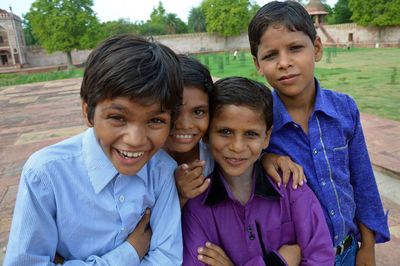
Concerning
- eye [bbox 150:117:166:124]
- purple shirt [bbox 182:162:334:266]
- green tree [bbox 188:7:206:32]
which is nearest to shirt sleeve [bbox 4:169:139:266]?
eye [bbox 150:117:166:124]

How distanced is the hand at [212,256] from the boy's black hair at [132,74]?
49 cm

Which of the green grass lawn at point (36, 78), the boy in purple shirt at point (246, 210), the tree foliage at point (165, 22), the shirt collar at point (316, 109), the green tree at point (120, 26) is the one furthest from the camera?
the tree foliage at point (165, 22)

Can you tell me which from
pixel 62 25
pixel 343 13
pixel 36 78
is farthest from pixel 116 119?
pixel 343 13

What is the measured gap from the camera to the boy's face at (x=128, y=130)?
3.28ft

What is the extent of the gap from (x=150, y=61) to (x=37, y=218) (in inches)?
21.7

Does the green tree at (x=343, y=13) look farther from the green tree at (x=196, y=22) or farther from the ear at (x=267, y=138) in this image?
the ear at (x=267, y=138)

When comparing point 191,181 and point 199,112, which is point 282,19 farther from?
point 191,181

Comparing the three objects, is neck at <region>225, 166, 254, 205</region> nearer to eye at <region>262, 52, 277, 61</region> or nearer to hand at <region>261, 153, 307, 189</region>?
hand at <region>261, 153, 307, 189</region>

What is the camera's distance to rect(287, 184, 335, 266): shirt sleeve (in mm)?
1172

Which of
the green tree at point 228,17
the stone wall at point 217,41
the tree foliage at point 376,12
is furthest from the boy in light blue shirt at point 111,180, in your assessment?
the green tree at point 228,17

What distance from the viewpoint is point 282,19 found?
4.13 feet

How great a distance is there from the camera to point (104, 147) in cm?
108

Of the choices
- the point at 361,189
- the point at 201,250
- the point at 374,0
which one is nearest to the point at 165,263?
the point at 201,250

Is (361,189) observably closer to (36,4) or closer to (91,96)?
(91,96)
